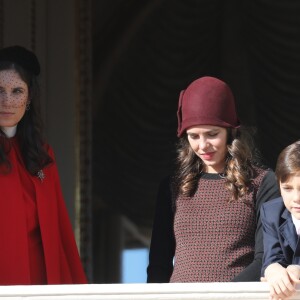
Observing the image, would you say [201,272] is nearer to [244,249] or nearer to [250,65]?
[244,249]

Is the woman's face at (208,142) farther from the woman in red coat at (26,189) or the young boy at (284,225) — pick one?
the woman in red coat at (26,189)

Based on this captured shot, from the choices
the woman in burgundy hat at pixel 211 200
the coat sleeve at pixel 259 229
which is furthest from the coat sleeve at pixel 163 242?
the coat sleeve at pixel 259 229

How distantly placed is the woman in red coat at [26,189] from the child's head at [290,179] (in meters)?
1.00

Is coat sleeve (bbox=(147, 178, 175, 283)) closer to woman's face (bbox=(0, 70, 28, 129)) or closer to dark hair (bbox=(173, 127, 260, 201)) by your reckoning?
dark hair (bbox=(173, 127, 260, 201))

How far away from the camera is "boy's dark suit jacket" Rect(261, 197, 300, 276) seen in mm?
4133

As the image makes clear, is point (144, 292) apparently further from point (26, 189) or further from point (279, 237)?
point (26, 189)

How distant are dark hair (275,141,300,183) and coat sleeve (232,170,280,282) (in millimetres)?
261

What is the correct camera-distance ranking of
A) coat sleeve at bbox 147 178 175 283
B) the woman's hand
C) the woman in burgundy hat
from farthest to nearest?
coat sleeve at bbox 147 178 175 283 → the woman in burgundy hat → the woman's hand

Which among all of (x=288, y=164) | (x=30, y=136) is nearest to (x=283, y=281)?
(x=288, y=164)

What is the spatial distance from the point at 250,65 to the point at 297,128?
0.54 m

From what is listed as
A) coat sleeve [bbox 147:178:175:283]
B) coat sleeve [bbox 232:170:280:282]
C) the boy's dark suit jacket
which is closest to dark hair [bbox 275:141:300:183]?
the boy's dark suit jacket

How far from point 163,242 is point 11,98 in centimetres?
73

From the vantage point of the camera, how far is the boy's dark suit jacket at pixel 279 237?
4.13m

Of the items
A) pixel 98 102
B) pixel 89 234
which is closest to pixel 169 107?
pixel 98 102
